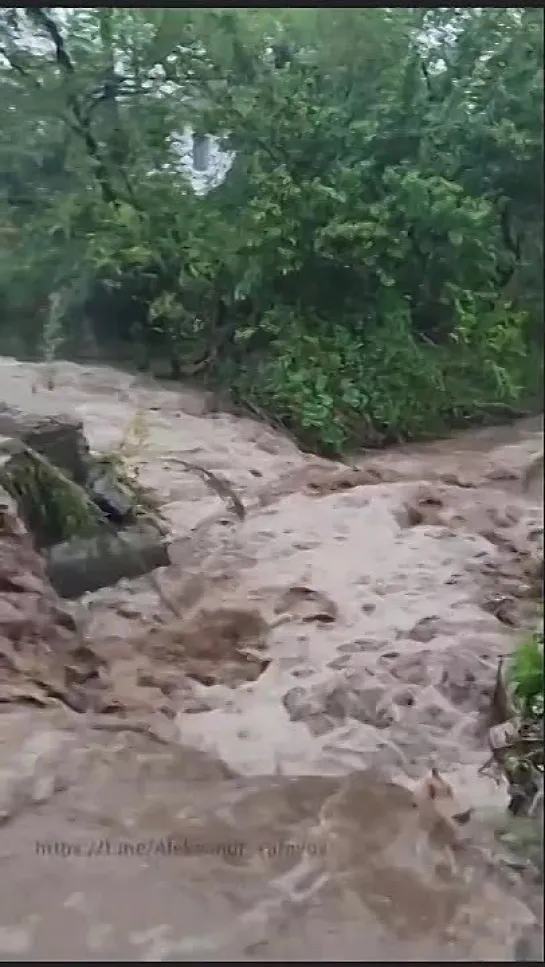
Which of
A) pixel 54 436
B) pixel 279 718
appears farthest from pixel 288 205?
pixel 279 718

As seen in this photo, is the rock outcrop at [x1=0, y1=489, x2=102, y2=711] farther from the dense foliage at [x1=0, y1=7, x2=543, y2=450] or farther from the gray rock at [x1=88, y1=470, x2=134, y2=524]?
the dense foliage at [x1=0, y1=7, x2=543, y2=450]

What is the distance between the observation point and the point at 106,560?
3.14 feet

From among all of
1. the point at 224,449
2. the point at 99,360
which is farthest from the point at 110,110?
the point at 224,449

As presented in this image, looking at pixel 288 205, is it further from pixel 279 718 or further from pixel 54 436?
pixel 279 718

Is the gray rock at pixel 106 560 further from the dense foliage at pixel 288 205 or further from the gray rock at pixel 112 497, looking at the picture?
the dense foliage at pixel 288 205

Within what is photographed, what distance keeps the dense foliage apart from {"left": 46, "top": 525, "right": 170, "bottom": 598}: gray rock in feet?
0.55

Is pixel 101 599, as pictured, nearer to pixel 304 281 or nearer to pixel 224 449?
pixel 224 449

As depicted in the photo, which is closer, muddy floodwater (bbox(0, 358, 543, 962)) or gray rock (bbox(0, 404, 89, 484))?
muddy floodwater (bbox(0, 358, 543, 962))

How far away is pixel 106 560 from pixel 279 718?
0.76 feet

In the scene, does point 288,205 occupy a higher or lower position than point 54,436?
higher

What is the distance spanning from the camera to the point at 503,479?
878mm

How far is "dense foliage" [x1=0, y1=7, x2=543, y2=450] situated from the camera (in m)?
0.88

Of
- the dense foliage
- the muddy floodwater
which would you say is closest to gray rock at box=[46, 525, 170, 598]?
the muddy floodwater

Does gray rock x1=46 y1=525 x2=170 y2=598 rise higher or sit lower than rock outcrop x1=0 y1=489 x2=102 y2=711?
higher
